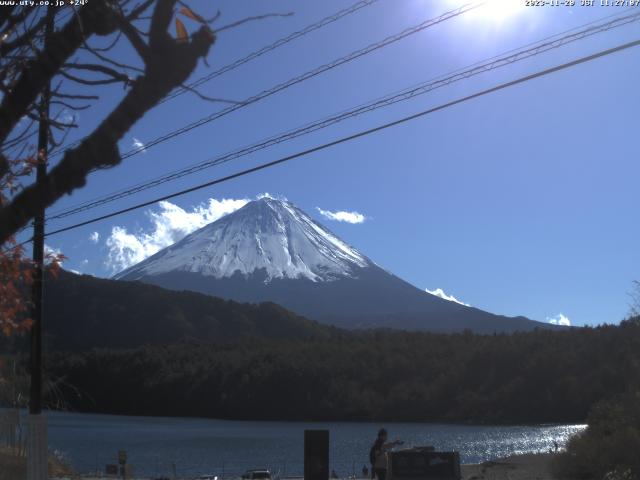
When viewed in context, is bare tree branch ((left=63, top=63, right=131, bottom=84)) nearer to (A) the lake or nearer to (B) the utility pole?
(B) the utility pole

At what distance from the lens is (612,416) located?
23000 millimetres

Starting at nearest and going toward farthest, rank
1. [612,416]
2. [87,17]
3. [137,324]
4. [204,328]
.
→ 1. [87,17]
2. [612,416]
3. [137,324]
4. [204,328]

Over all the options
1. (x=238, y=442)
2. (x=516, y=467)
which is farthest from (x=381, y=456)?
(x=238, y=442)

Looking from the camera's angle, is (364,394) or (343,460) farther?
(364,394)

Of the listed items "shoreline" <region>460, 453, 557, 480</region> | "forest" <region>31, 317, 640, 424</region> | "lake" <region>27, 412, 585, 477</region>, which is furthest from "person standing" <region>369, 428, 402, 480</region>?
"forest" <region>31, 317, 640, 424</region>

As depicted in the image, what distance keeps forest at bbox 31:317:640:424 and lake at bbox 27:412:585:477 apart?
11.7 ft

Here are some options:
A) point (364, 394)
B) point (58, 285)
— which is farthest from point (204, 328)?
point (364, 394)

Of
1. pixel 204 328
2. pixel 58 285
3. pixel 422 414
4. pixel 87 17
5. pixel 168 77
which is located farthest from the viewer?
pixel 204 328

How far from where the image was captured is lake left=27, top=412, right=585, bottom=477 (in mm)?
44062

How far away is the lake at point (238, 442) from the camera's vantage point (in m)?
44.1

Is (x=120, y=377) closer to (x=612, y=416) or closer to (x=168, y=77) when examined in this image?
(x=612, y=416)

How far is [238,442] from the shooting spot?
2365 inches

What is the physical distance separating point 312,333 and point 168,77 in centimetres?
11742

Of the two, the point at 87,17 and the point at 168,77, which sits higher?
the point at 87,17
